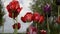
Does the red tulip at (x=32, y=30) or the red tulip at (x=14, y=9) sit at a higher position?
the red tulip at (x=14, y=9)

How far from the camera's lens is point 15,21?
2.21ft

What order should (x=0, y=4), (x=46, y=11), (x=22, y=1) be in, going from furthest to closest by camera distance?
(x=22, y=1)
(x=0, y=4)
(x=46, y=11)

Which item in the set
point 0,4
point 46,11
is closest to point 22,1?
point 0,4

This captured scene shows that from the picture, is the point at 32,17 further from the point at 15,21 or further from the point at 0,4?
the point at 0,4

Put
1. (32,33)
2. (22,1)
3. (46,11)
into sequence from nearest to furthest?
(32,33) → (46,11) → (22,1)

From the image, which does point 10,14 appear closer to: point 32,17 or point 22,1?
point 32,17

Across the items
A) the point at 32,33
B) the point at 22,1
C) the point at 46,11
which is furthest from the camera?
the point at 22,1

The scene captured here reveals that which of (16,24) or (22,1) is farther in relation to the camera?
(22,1)

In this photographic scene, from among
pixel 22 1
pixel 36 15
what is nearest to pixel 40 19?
pixel 36 15

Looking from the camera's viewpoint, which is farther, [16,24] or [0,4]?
[0,4]

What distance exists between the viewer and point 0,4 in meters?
5.30

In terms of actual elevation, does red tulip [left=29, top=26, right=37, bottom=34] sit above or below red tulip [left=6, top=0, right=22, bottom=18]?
below

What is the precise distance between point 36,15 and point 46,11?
3.6 inches

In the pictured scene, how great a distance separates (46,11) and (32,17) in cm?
11
